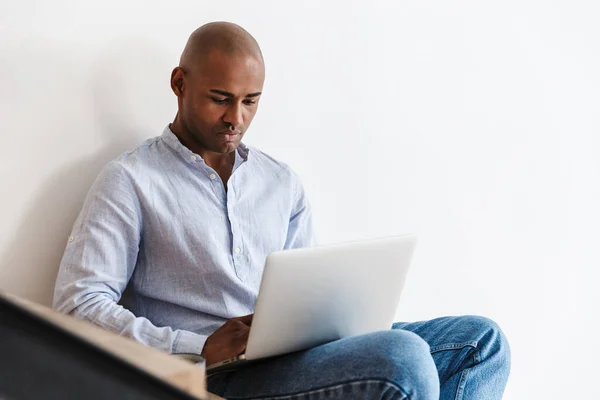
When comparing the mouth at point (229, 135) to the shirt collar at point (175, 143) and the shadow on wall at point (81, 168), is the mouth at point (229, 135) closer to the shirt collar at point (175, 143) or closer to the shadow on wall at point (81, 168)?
the shirt collar at point (175, 143)

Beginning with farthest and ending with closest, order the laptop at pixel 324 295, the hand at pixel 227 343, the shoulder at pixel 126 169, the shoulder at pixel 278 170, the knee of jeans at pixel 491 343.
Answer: the shoulder at pixel 278 170 < the knee of jeans at pixel 491 343 < the shoulder at pixel 126 169 < the hand at pixel 227 343 < the laptop at pixel 324 295

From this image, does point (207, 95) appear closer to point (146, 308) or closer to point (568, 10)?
point (146, 308)

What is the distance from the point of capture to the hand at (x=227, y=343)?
1.34 metres

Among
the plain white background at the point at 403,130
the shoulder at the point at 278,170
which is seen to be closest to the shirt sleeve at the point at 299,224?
the shoulder at the point at 278,170

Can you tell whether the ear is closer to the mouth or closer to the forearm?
the mouth

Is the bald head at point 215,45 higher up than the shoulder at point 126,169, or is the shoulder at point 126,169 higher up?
the bald head at point 215,45

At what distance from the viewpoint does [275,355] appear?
4.47 ft

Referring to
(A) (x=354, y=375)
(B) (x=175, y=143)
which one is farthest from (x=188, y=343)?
(B) (x=175, y=143)

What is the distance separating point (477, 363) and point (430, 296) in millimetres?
814

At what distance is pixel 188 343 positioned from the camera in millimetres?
1406

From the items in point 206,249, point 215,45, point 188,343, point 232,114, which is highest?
point 215,45

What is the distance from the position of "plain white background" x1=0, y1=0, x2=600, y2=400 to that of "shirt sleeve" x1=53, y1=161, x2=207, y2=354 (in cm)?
12

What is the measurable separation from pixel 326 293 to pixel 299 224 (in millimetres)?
527

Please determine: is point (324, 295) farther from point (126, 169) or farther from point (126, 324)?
point (126, 169)
